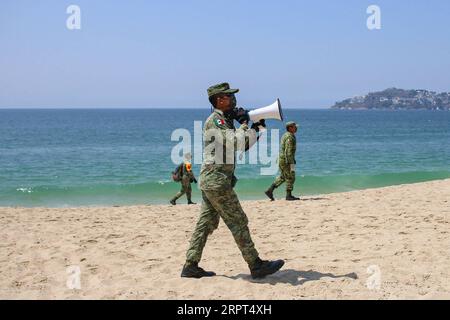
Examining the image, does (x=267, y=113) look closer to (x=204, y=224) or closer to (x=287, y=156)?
(x=204, y=224)

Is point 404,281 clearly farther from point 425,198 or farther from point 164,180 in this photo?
point 164,180

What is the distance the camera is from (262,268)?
5.52 m

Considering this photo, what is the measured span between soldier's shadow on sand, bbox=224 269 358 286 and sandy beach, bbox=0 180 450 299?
11 millimetres

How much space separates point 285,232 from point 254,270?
2.81 m

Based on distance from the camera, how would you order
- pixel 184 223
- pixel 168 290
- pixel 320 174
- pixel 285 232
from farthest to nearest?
pixel 320 174 < pixel 184 223 < pixel 285 232 < pixel 168 290

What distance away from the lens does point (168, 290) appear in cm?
530

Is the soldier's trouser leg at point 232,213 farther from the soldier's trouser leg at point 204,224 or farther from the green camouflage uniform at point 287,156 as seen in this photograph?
the green camouflage uniform at point 287,156

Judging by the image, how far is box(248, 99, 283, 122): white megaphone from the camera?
5.53 metres

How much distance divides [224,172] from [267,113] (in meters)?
0.81

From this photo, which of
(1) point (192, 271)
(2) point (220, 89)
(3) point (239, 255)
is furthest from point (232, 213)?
A: (3) point (239, 255)

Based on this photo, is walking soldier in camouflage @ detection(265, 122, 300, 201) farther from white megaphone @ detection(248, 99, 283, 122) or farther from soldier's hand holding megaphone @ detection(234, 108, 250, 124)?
soldier's hand holding megaphone @ detection(234, 108, 250, 124)

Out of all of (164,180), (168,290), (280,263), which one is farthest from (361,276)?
(164,180)

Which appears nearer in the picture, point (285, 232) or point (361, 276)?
point (361, 276)
